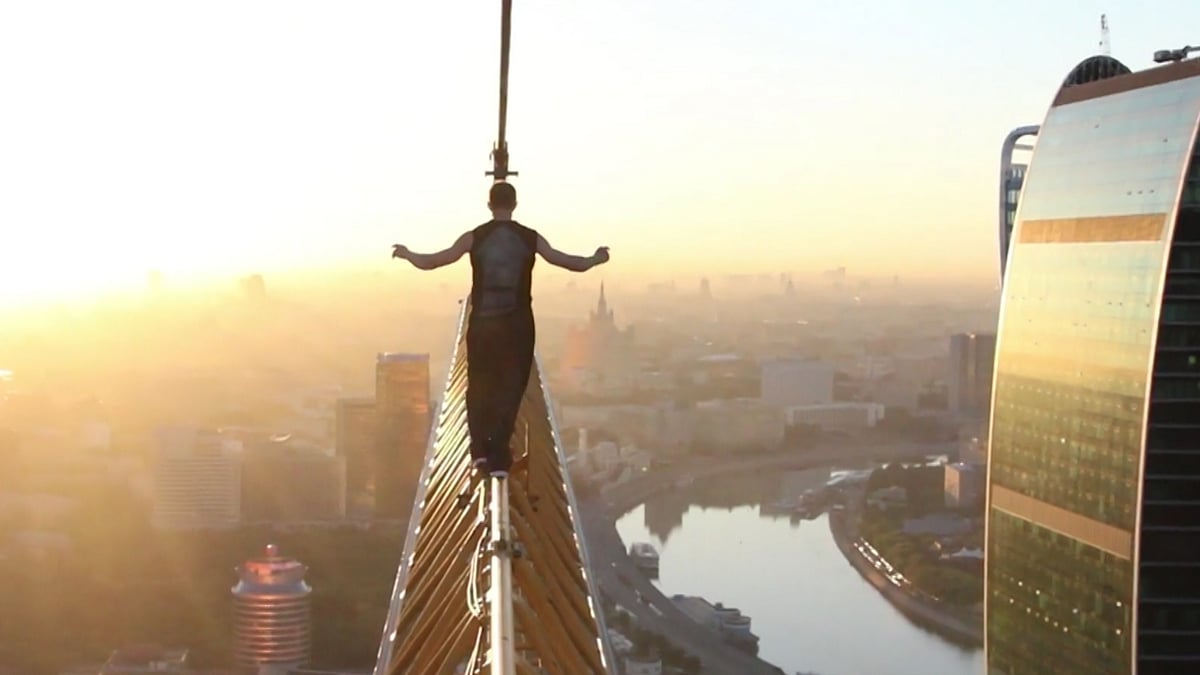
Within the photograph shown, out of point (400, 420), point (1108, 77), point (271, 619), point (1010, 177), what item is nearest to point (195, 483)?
point (400, 420)

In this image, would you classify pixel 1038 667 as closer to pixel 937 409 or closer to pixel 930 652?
pixel 930 652

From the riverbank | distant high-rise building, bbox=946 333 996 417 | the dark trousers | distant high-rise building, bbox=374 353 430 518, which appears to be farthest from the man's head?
distant high-rise building, bbox=946 333 996 417

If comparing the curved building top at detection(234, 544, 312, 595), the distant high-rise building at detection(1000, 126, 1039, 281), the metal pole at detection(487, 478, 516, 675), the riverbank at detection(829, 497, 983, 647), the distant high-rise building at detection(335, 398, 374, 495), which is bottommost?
the riverbank at detection(829, 497, 983, 647)

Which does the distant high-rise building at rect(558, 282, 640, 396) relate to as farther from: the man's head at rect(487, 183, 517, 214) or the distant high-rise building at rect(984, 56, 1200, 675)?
the man's head at rect(487, 183, 517, 214)

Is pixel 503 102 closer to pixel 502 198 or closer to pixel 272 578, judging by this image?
pixel 502 198

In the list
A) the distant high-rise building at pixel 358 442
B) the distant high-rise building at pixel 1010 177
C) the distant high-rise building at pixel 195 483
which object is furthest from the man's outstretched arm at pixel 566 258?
the distant high-rise building at pixel 358 442

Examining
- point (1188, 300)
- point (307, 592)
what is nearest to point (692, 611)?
point (307, 592)
